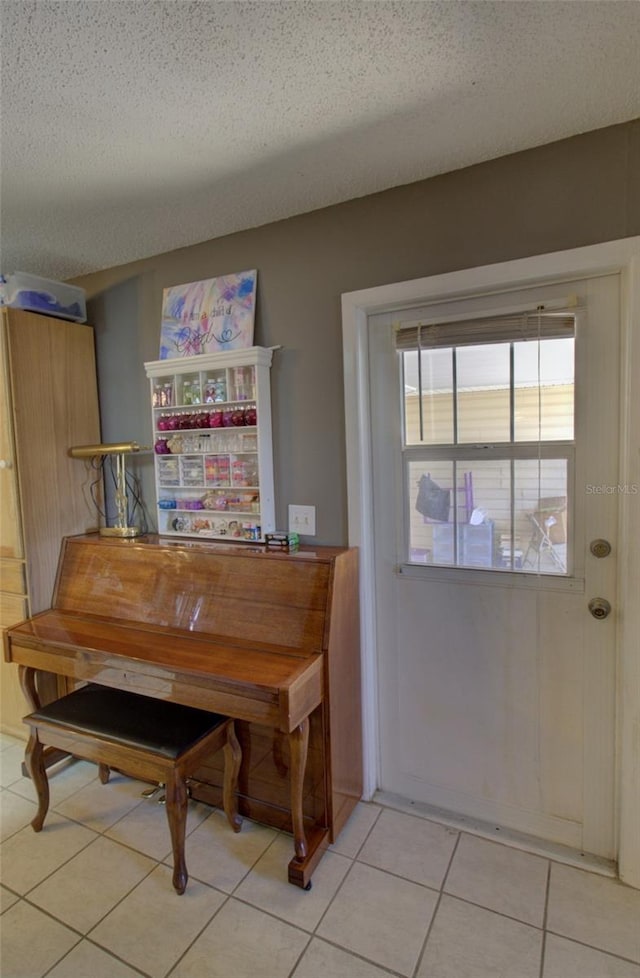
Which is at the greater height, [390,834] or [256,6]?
[256,6]

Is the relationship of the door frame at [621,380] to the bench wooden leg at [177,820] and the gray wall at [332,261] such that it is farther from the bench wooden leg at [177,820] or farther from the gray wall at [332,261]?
the bench wooden leg at [177,820]

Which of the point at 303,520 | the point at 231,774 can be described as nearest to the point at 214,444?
the point at 303,520

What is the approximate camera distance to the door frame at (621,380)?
1.47 m

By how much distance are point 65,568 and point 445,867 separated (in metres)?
2.00

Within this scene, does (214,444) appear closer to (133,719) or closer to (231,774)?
(133,719)

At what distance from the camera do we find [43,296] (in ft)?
7.47

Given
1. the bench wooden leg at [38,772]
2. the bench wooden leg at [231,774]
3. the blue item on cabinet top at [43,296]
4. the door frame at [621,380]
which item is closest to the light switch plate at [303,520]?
the door frame at [621,380]

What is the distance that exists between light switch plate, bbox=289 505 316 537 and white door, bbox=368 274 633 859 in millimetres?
266

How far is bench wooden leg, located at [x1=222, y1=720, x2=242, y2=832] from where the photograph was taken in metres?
1.79

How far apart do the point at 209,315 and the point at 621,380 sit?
5.37 feet

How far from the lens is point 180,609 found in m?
1.92

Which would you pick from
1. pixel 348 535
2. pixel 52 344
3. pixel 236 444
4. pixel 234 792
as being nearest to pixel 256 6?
pixel 236 444

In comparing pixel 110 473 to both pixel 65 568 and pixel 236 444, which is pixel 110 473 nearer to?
pixel 65 568

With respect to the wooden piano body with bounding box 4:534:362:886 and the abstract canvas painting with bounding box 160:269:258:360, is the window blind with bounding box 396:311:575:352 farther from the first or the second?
the wooden piano body with bounding box 4:534:362:886
